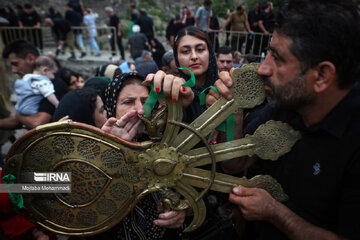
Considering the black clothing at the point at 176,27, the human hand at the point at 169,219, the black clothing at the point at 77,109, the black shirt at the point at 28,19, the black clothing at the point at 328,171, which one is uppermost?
the black shirt at the point at 28,19

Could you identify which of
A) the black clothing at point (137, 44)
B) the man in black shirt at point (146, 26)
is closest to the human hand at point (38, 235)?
the black clothing at point (137, 44)

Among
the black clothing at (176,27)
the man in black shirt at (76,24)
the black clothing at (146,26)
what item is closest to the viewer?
the black clothing at (176,27)

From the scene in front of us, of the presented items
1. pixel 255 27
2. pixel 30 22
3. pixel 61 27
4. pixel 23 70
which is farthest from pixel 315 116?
pixel 30 22

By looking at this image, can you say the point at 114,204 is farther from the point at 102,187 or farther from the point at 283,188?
the point at 283,188

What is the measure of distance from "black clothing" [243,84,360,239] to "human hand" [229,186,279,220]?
0.10 m

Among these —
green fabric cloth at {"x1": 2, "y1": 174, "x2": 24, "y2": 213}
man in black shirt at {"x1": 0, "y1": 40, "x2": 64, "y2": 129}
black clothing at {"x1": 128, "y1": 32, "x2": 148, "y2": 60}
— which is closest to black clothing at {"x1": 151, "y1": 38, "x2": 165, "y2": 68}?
black clothing at {"x1": 128, "y1": 32, "x2": 148, "y2": 60}

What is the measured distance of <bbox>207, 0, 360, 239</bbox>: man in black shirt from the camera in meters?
0.98

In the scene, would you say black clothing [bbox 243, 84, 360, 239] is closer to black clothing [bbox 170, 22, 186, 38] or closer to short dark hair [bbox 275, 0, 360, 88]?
short dark hair [bbox 275, 0, 360, 88]

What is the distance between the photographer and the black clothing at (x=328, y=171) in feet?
3.34

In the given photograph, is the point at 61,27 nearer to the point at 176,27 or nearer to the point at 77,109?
the point at 176,27

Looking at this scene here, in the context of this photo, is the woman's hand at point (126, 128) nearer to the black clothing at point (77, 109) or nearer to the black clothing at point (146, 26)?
the black clothing at point (77, 109)

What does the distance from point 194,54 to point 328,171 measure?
1380 millimetres

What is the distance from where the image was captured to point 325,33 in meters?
0.96

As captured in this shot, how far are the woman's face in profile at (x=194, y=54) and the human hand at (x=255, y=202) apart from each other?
116 cm
